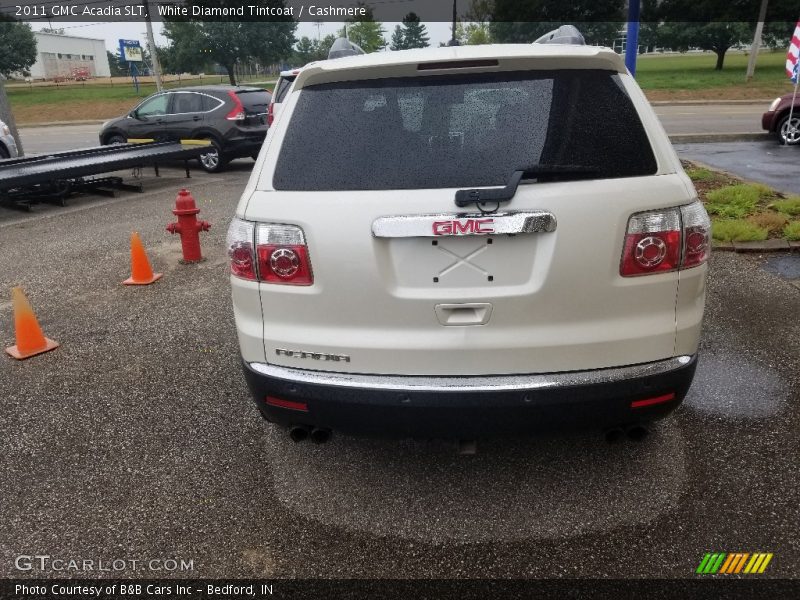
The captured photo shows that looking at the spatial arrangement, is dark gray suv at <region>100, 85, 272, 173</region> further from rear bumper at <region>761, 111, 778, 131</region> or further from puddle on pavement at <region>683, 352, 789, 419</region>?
rear bumper at <region>761, 111, 778, 131</region>

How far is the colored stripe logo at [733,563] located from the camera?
2383 millimetres

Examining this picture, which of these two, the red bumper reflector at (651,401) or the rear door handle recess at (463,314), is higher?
the rear door handle recess at (463,314)

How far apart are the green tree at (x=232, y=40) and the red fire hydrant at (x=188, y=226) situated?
2042 inches

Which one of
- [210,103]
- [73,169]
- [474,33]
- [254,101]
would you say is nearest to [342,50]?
Answer: [73,169]

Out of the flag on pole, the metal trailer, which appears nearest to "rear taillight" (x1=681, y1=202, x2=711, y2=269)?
the metal trailer

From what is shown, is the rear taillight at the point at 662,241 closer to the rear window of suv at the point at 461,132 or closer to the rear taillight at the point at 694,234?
the rear taillight at the point at 694,234

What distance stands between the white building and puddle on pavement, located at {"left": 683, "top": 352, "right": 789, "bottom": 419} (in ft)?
311

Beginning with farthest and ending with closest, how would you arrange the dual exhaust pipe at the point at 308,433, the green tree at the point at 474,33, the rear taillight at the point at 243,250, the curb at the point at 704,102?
the green tree at the point at 474,33
the curb at the point at 704,102
the dual exhaust pipe at the point at 308,433
the rear taillight at the point at 243,250

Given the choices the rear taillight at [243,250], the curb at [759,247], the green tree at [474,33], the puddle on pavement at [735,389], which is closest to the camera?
the rear taillight at [243,250]

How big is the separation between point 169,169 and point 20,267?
773cm

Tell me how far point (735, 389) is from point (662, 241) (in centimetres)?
182

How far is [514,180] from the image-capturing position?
2.28 metres

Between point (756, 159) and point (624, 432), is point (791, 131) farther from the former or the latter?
point (624, 432)

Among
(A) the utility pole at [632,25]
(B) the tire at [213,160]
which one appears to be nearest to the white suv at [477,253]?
(A) the utility pole at [632,25]
